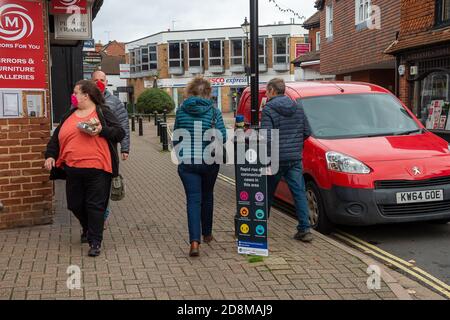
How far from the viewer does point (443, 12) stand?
1285 cm

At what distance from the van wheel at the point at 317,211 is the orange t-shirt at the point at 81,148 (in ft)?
8.58

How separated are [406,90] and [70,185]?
457 inches

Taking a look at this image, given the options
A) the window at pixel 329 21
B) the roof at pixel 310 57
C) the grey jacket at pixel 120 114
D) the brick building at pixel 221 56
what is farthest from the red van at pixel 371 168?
the brick building at pixel 221 56

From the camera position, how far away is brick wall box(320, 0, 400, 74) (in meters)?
16.5

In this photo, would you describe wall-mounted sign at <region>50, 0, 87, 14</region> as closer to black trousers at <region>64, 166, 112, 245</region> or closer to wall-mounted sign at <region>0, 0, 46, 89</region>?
wall-mounted sign at <region>0, 0, 46, 89</region>

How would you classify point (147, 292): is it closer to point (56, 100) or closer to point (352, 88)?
point (352, 88)

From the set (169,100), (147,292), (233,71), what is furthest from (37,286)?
(233,71)

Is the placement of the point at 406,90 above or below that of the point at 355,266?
above

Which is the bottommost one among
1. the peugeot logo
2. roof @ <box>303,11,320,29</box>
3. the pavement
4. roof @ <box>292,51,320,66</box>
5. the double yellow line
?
the double yellow line

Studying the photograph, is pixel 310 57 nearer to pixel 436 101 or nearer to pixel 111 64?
pixel 436 101

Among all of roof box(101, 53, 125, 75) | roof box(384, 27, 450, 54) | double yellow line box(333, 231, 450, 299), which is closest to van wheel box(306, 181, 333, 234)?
double yellow line box(333, 231, 450, 299)

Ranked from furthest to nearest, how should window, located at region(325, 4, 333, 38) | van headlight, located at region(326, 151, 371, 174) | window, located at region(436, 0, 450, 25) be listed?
window, located at region(325, 4, 333, 38) → window, located at region(436, 0, 450, 25) → van headlight, located at region(326, 151, 371, 174)

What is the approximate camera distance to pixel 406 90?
14.6 m

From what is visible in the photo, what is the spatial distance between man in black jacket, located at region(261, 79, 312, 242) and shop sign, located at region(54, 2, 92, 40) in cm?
358
